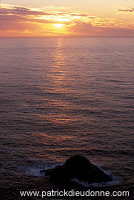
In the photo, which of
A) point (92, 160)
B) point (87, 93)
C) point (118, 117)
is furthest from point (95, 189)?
point (87, 93)

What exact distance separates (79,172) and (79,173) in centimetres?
12

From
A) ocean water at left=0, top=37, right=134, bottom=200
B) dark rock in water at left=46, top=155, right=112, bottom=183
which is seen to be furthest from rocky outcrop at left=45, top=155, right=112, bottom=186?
ocean water at left=0, top=37, right=134, bottom=200

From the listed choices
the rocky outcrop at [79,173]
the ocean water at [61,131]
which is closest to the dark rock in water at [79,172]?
the rocky outcrop at [79,173]

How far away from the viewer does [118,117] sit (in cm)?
5575

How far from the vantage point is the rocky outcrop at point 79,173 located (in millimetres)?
33781

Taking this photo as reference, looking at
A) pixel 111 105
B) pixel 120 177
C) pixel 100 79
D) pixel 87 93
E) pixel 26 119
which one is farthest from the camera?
pixel 100 79

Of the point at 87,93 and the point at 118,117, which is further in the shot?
the point at 87,93

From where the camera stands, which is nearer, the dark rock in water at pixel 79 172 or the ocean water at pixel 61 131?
the dark rock in water at pixel 79 172

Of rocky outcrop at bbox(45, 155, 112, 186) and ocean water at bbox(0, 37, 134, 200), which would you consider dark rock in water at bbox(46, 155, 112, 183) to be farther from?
ocean water at bbox(0, 37, 134, 200)

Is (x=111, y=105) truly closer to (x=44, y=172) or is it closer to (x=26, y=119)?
(x=26, y=119)

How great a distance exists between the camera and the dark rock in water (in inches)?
1330

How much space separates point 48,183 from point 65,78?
7092 cm

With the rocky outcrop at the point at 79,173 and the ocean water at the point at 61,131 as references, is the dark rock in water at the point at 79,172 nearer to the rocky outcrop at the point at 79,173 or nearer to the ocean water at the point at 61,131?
the rocky outcrop at the point at 79,173

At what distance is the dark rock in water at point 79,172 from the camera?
111ft
